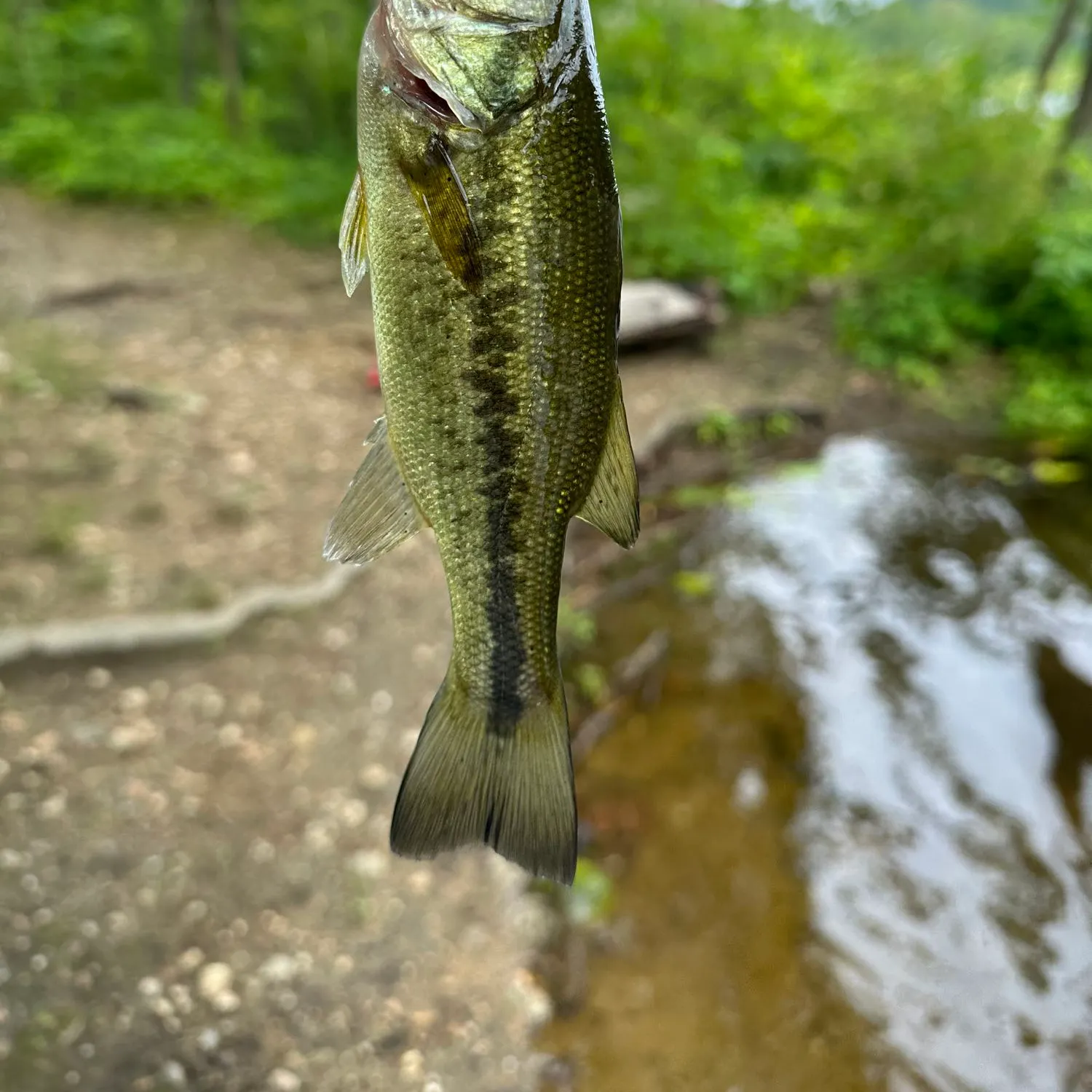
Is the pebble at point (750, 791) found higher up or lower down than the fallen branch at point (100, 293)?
lower down

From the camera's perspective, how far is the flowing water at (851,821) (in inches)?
144

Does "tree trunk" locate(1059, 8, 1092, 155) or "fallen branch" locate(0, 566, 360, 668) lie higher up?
"tree trunk" locate(1059, 8, 1092, 155)

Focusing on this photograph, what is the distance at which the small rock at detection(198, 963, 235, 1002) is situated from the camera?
335 cm

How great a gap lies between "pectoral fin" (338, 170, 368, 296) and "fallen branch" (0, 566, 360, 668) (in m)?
2.71

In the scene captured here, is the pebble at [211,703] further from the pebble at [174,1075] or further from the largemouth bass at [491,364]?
the largemouth bass at [491,364]

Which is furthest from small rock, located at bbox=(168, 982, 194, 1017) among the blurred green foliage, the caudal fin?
the blurred green foliage

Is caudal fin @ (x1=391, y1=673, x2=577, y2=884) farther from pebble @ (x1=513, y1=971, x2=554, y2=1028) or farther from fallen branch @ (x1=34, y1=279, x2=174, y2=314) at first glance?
fallen branch @ (x1=34, y1=279, x2=174, y2=314)

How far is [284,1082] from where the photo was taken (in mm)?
3188

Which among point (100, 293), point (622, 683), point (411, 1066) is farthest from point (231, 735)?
point (100, 293)

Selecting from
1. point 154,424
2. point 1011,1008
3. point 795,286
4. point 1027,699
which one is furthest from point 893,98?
point 1011,1008

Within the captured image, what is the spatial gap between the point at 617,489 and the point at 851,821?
147 inches

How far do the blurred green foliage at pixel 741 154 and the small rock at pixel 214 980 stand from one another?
8.16m

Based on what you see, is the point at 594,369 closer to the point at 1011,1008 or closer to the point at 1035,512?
the point at 1011,1008

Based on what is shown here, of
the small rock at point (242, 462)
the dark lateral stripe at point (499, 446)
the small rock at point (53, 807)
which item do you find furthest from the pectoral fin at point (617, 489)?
the small rock at point (242, 462)
